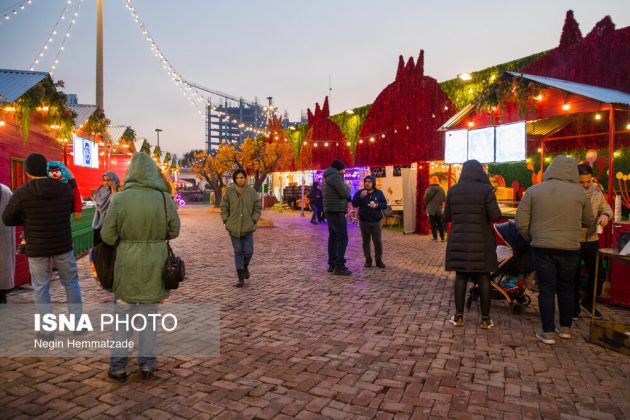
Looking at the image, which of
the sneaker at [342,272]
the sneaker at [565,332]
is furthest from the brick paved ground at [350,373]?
the sneaker at [342,272]

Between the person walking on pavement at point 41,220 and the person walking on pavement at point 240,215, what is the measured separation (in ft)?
8.62

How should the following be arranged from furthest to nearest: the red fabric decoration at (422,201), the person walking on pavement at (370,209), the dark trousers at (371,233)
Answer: the red fabric decoration at (422,201) < the dark trousers at (371,233) < the person walking on pavement at (370,209)

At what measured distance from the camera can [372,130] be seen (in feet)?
56.5

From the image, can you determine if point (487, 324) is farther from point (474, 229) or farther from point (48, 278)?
point (48, 278)

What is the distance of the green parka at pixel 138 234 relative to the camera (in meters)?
3.18

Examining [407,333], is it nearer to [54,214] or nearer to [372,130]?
[54,214]

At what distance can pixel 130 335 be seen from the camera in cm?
336

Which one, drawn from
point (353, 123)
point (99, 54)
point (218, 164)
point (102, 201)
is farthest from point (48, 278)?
point (218, 164)

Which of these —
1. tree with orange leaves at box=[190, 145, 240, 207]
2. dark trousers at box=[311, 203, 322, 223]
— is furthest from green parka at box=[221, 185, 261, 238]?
tree with orange leaves at box=[190, 145, 240, 207]

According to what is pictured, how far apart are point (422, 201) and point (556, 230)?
10176 mm

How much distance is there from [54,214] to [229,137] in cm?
14046

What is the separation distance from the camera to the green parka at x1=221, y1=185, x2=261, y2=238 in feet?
21.5

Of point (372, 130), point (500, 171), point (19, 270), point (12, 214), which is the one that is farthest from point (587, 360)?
point (372, 130)

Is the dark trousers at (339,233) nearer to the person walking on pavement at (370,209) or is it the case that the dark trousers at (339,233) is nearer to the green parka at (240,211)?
the person walking on pavement at (370,209)
